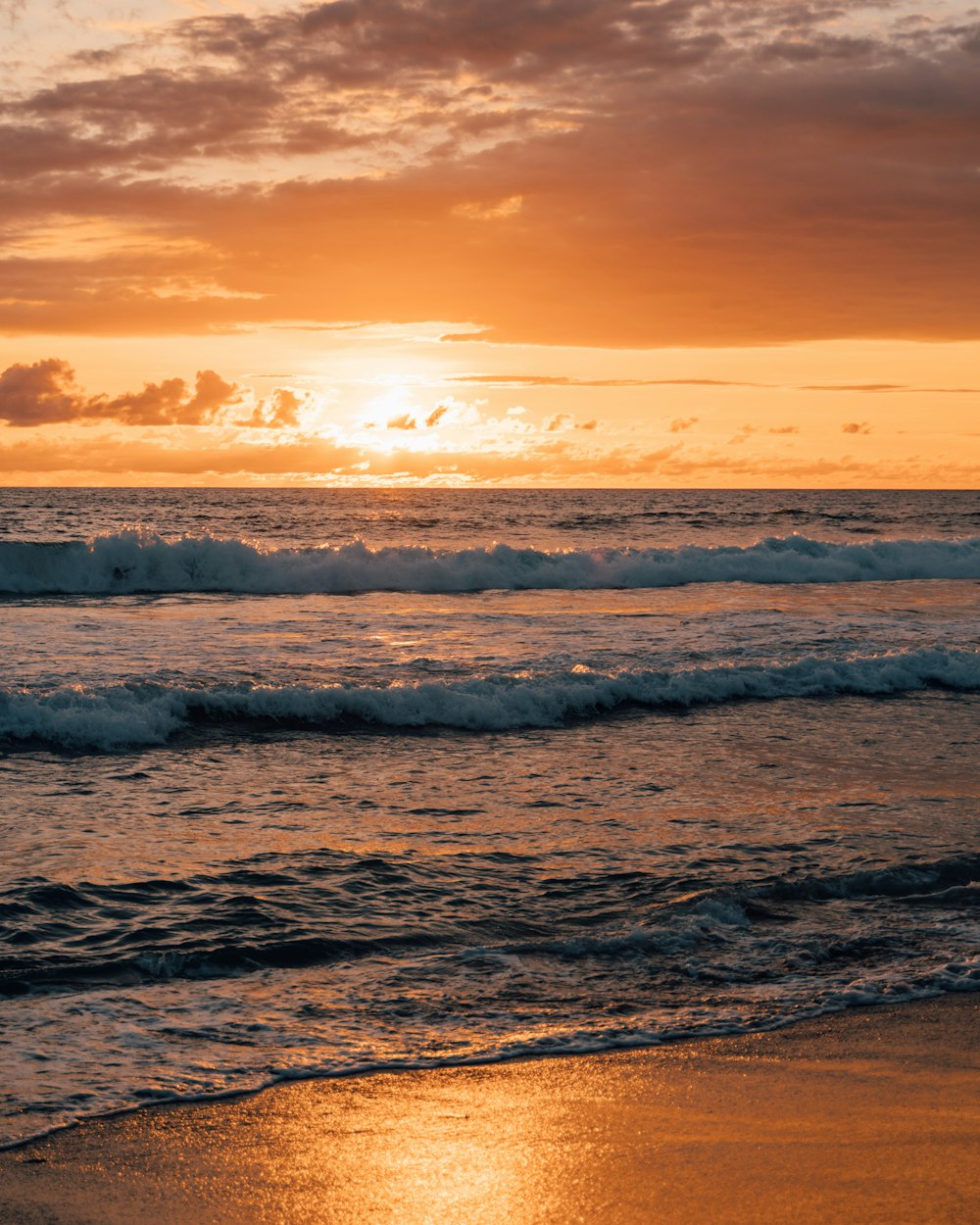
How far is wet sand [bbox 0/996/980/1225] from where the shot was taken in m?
3.95

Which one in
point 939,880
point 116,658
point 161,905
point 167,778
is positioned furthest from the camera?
point 116,658

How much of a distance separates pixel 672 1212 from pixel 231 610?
22313mm

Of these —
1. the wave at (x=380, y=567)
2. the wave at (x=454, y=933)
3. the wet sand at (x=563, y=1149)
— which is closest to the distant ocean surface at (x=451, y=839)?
the wave at (x=454, y=933)

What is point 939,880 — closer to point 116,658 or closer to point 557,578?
point 116,658

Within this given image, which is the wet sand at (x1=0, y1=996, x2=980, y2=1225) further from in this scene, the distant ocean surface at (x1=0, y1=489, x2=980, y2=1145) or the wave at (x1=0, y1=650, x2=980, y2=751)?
the wave at (x1=0, y1=650, x2=980, y2=751)

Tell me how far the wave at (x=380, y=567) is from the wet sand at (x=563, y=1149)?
2697cm

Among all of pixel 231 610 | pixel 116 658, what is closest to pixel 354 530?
pixel 231 610

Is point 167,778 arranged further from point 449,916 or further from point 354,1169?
point 354,1169

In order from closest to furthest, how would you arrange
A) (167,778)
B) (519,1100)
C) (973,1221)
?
(973,1221), (519,1100), (167,778)

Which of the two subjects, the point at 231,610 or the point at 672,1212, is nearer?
the point at 672,1212

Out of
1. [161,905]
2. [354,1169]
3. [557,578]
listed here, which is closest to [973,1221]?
[354,1169]

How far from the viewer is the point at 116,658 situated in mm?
16969

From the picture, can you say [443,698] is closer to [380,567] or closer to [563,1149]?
[563,1149]

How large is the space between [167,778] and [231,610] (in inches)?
579
